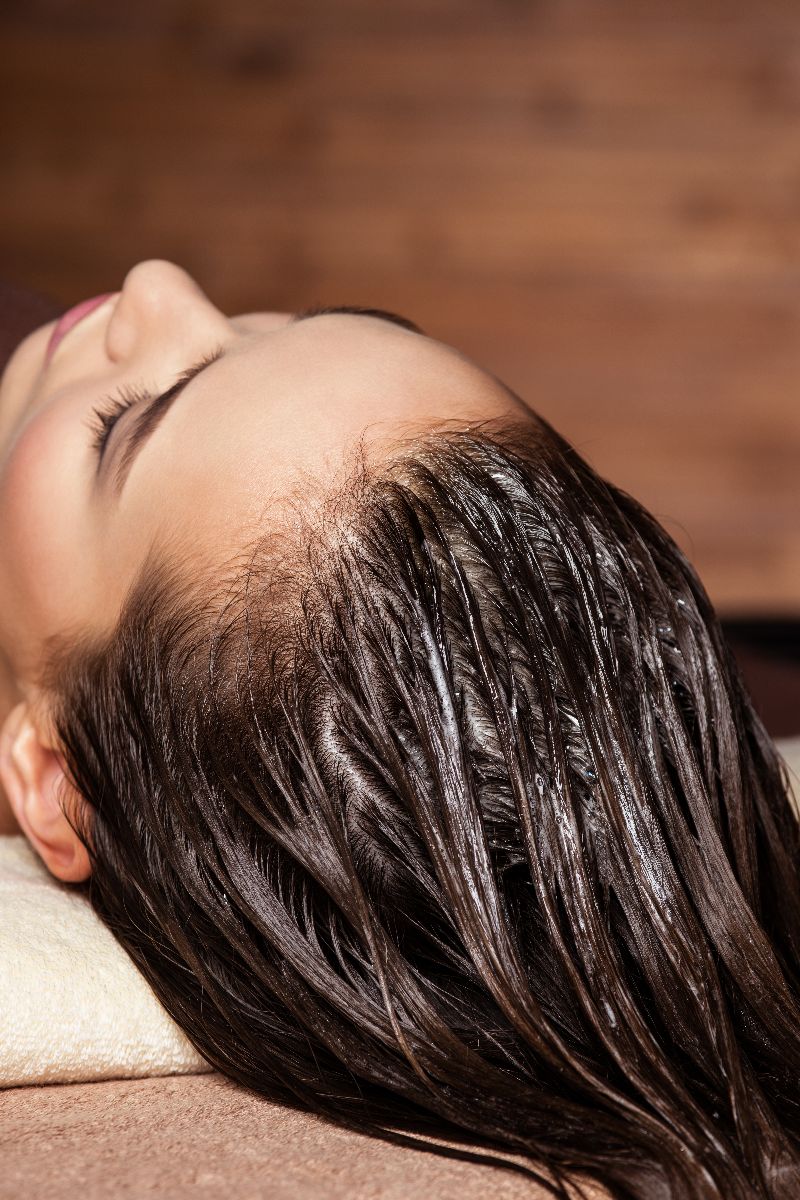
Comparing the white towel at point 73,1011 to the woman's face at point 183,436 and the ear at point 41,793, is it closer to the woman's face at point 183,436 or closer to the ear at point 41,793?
the ear at point 41,793

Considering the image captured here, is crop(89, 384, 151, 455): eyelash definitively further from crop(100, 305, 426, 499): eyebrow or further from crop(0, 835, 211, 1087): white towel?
crop(0, 835, 211, 1087): white towel

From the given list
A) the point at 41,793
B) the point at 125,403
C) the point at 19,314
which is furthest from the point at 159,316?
the point at 19,314

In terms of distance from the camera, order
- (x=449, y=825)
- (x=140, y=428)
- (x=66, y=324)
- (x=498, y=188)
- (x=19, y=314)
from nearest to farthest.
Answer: (x=449, y=825) < (x=140, y=428) < (x=66, y=324) < (x=19, y=314) < (x=498, y=188)

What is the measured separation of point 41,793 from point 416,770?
29 cm

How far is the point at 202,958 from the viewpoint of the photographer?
0.73 metres

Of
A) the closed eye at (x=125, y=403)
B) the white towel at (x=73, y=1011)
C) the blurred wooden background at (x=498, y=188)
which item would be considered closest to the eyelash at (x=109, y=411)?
the closed eye at (x=125, y=403)

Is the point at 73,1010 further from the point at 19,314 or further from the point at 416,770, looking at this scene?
the point at 19,314

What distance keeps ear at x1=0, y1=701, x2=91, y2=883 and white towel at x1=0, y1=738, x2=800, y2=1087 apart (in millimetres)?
55

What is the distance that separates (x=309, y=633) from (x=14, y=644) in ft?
0.85

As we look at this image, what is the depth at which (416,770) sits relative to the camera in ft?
2.28

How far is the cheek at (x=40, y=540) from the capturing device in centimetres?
81

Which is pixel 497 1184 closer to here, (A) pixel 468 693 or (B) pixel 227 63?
(A) pixel 468 693

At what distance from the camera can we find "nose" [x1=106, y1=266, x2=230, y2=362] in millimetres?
871

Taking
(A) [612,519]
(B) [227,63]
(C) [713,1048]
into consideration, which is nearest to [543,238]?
(B) [227,63]
